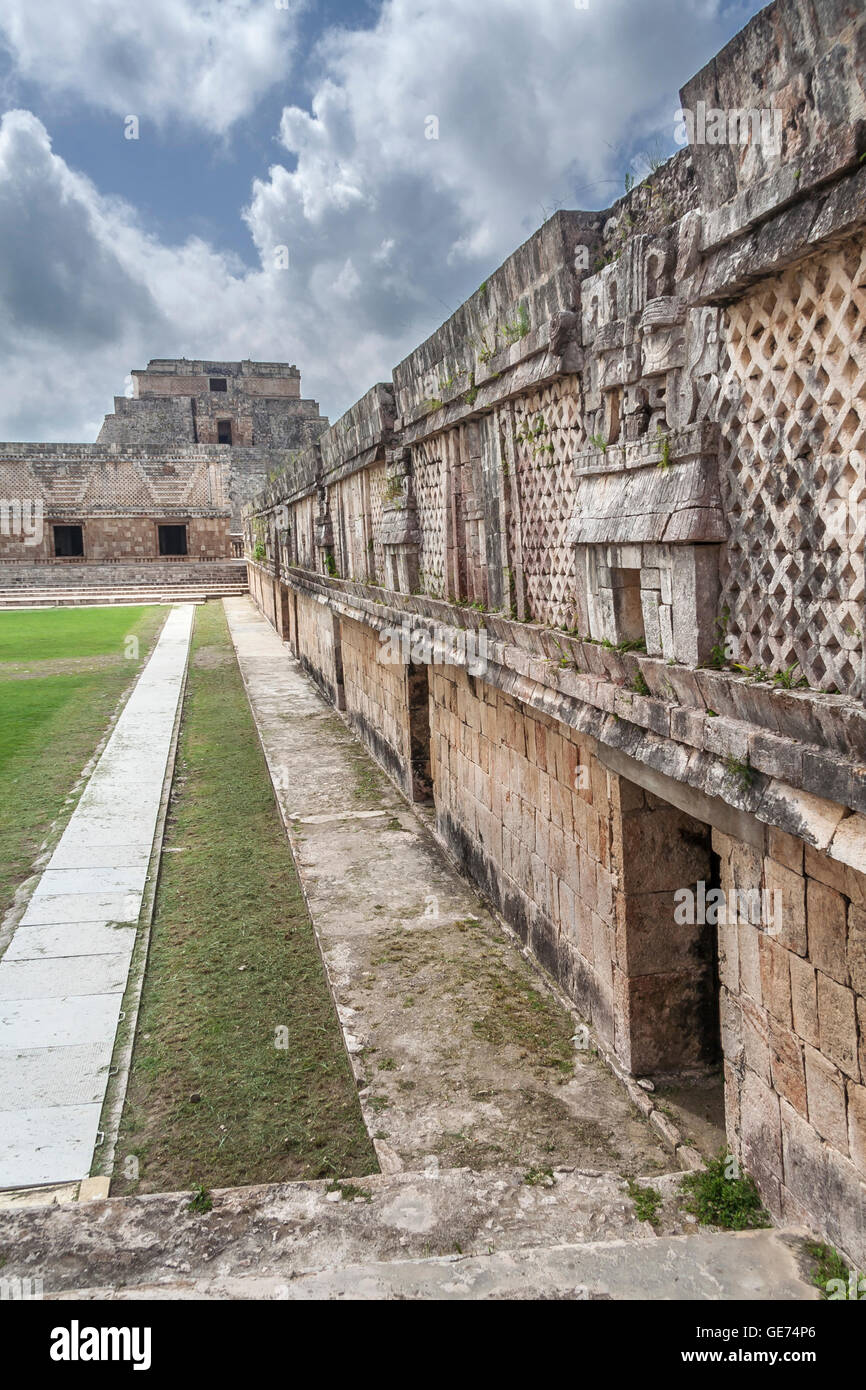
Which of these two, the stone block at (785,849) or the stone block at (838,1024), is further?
the stone block at (785,849)

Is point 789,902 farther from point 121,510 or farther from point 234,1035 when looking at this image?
point 121,510

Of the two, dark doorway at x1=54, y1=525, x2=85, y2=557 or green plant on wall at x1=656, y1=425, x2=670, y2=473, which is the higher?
dark doorway at x1=54, y1=525, x2=85, y2=557

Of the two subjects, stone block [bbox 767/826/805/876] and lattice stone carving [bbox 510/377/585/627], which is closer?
stone block [bbox 767/826/805/876]

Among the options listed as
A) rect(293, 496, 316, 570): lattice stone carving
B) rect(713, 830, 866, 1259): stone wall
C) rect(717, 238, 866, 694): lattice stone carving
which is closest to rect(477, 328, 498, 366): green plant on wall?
rect(717, 238, 866, 694): lattice stone carving

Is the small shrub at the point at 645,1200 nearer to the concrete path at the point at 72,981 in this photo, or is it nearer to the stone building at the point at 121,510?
the concrete path at the point at 72,981

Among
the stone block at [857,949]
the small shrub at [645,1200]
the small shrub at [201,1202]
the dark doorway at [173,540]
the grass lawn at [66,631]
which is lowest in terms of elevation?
the small shrub at [645,1200]

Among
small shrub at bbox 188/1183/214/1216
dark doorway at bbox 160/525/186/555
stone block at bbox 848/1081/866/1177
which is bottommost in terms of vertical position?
small shrub at bbox 188/1183/214/1216

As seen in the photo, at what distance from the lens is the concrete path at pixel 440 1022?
3703 mm

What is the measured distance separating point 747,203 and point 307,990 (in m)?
4.04

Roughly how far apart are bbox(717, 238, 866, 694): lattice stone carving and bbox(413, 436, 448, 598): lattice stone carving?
3593 mm

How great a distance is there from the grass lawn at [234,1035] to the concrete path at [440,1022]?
0.14 metres

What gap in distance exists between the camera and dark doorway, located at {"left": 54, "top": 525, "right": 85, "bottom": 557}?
38375mm

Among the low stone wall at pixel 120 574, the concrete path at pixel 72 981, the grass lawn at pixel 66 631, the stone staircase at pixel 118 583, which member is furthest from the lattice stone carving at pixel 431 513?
the low stone wall at pixel 120 574

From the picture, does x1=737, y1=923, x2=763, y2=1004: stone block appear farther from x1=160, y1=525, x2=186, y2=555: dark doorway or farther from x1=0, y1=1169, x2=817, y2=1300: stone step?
x1=160, y1=525, x2=186, y2=555: dark doorway
